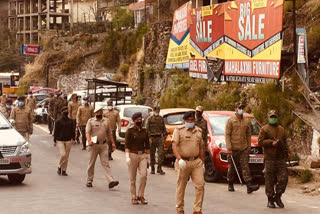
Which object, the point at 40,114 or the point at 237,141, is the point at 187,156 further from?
the point at 40,114

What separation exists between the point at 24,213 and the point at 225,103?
14813 mm

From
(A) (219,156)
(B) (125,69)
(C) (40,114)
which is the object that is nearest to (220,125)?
(A) (219,156)

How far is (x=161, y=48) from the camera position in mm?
40125

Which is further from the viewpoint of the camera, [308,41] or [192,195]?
[308,41]

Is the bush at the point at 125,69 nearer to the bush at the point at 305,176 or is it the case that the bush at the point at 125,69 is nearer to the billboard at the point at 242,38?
the billboard at the point at 242,38

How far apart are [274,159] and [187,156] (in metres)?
2.20

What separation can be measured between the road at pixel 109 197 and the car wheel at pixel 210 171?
30 cm

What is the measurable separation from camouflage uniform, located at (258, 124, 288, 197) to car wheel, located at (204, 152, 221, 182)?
407 cm

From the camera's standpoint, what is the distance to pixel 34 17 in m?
122

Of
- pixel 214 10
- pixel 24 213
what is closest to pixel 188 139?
pixel 24 213

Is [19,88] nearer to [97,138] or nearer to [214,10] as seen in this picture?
[214,10]

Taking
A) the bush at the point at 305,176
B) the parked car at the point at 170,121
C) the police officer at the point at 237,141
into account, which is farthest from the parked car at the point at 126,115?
the police officer at the point at 237,141

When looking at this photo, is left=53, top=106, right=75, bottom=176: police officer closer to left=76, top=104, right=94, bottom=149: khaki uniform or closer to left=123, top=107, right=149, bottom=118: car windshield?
left=76, top=104, right=94, bottom=149: khaki uniform

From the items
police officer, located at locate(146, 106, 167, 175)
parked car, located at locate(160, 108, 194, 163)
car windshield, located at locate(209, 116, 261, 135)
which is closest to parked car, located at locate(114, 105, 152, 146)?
parked car, located at locate(160, 108, 194, 163)
